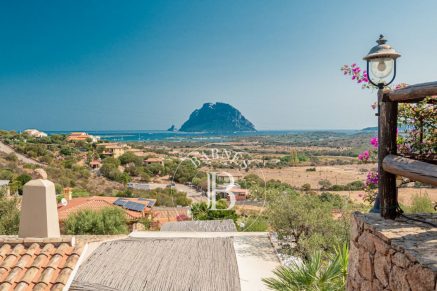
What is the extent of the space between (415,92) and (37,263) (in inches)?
142

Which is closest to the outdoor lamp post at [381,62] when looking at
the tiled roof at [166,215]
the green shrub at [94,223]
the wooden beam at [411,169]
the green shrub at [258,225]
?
the wooden beam at [411,169]

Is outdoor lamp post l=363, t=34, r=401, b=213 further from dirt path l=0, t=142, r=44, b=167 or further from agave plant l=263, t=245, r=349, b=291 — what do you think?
dirt path l=0, t=142, r=44, b=167

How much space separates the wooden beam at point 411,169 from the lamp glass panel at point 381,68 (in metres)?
→ 1.33

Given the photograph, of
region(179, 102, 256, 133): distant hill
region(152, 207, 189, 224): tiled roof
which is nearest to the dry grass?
region(152, 207, 189, 224): tiled roof

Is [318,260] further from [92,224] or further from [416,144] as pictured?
[92,224]

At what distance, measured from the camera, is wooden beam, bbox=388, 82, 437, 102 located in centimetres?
202

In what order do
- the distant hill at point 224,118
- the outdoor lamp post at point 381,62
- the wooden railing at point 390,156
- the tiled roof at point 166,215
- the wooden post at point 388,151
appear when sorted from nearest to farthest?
the wooden railing at point 390,156, the wooden post at point 388,151, the outdoor lamp post at point 381,62, the tiled roof at point 166,215, the distant hill at point 224,118

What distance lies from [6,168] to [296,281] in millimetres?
28884

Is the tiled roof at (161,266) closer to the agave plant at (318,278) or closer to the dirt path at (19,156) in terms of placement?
the agave plant at (318,278)

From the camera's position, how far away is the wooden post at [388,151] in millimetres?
2531

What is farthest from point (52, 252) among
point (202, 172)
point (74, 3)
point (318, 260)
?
point (74, 3)

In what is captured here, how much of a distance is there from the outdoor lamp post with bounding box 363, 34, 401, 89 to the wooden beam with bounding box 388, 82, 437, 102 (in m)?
1.09

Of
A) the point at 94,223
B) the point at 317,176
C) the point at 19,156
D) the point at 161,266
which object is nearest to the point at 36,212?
the point at 161,266

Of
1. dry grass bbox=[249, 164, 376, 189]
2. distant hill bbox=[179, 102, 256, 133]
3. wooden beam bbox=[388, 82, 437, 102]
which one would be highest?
distant hill bbox=[179, 102, 256, 133]
